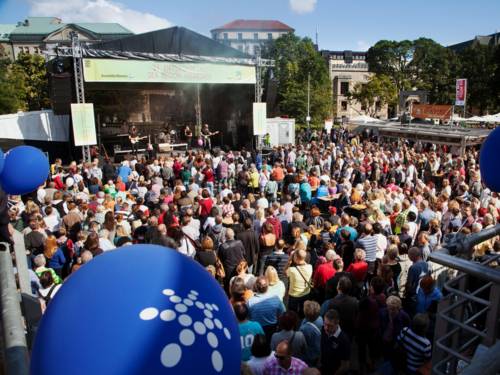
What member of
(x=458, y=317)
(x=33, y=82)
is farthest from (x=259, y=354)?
(x=33, y=82)

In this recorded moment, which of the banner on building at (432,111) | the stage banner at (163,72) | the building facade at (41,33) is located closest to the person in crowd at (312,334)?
the stage banner at (163,72)

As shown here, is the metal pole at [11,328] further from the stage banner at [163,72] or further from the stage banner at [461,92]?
the stage banner at [461,92]

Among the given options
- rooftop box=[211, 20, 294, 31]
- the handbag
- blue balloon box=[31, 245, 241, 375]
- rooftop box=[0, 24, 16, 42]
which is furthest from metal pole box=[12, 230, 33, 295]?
rooftop box=[211, 20, 294, 31]

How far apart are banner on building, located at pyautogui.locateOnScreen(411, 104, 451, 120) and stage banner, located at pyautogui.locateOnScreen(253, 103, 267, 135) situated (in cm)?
1031

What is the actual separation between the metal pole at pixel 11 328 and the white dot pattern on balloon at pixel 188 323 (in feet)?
1.20

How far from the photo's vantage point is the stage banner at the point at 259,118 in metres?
19.0

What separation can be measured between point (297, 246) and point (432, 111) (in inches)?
848

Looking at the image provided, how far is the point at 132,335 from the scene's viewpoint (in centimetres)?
121

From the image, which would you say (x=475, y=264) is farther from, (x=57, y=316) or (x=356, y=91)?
(x=356, y=91)

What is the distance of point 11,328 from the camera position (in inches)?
53.9

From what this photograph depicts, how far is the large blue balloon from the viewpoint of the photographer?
2893mm

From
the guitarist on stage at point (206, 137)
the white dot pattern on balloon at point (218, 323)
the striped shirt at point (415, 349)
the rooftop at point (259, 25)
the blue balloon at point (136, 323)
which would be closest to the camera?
the blue balloon at point (136, 323)

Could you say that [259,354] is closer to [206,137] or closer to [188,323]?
[188,323]

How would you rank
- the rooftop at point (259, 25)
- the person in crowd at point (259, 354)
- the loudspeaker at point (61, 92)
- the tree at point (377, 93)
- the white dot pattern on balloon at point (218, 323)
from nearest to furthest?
the white dot pattern on balloon at point (218, 323), the person in crowd at point (259, 354), the loudspeaker at point (61, 92), the tree at point (377, 93), the rooftop at point (259, 25)
